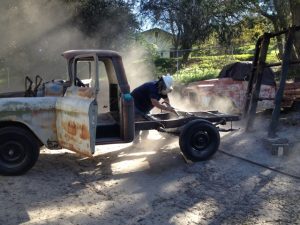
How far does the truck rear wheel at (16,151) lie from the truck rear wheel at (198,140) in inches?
93.7

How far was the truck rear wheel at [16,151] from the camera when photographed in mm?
6609

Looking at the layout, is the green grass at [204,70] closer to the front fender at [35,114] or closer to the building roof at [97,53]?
the building roof at [97,53]

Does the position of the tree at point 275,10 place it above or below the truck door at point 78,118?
above

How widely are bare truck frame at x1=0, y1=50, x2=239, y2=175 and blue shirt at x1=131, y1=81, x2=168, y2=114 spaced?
0.81 m

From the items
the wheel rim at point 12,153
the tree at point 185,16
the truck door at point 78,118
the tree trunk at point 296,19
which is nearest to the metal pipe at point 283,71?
the truck door at point 78,118

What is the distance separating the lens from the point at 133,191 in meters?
6.18

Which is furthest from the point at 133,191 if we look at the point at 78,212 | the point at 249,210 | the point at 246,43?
the point at 246,43

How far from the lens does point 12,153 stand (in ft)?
21.9

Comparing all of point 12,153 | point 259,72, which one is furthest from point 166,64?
point 12,153

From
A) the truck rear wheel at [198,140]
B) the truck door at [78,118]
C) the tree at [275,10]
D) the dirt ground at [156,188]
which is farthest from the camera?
the tree at [275,10]

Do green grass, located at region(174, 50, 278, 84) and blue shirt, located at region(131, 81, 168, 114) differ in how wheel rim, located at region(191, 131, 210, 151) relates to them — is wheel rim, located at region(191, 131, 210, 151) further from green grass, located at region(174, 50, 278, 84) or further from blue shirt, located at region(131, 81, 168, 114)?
green grass, located at region(174, 50, 278, 84)

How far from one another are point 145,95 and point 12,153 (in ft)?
9.14

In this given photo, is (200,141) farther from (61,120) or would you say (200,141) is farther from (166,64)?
(166,64)

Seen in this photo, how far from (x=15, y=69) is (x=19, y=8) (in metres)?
2.86
